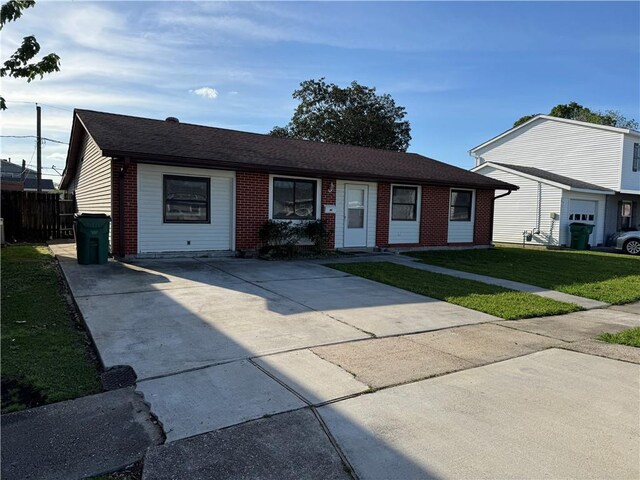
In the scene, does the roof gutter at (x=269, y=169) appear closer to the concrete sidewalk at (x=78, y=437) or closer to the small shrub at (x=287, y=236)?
the small shrub at (x=287, y=236)

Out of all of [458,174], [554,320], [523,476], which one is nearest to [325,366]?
[523,476]

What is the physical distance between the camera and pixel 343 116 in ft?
126

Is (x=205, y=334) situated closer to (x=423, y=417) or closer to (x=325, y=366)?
(x=325, y=366)

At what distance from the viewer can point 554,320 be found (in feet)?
21.9

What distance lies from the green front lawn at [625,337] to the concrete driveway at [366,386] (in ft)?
0.64

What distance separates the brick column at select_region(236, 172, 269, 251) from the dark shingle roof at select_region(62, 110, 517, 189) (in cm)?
41

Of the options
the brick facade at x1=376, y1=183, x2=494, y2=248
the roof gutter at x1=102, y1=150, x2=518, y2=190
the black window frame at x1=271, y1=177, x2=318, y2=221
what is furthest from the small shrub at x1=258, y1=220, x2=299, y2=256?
the brick facade at x1=376, y1=183, x2=494, y2=248

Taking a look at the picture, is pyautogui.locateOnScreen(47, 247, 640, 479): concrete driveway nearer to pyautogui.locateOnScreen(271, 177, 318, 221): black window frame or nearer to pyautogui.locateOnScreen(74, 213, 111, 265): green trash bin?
pyautogui.locateOnScreen(74, 213, 111, 265): green trash bin

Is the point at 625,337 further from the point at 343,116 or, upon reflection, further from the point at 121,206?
the point at 343,116

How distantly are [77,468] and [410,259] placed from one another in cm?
1122

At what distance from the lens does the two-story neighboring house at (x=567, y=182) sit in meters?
20.6

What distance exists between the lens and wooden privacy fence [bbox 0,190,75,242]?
15656mm

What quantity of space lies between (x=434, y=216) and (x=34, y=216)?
14519 millimetres

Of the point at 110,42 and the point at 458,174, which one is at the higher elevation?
the point at 110,42
